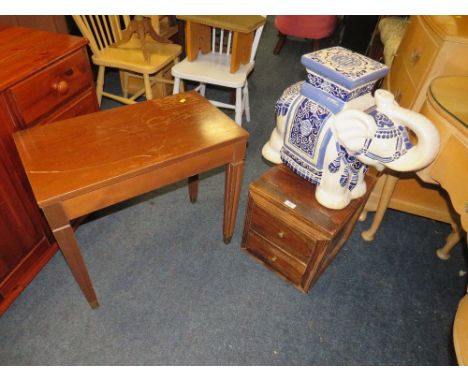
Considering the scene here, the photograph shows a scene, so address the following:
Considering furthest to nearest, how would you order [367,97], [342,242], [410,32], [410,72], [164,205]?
[164,205] → [342,242] → [410,32] → [410,72] → [367,97]

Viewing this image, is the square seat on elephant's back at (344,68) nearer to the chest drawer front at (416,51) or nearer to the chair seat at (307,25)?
the chest drawer front at (416,51)

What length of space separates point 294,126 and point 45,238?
1231 mm

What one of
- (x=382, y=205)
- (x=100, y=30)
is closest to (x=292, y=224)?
(x=382, y=205)

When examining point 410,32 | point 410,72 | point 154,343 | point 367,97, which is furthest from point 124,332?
point 410,32

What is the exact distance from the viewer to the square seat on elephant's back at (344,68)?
1.06m

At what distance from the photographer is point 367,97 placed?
3.79 feet

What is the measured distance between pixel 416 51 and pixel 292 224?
956 mm

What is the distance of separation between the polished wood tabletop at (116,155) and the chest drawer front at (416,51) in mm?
803

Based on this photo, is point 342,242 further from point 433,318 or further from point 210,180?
point 210,180

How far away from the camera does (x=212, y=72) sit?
2061 mm

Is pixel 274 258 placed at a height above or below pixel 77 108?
below

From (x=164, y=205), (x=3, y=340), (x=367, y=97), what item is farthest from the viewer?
(x=164, y=205)

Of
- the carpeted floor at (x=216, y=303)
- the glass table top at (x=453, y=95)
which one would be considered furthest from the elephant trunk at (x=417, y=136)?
the carpeted floor at (x=216, y=303)

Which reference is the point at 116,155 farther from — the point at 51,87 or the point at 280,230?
the point at 280,230
